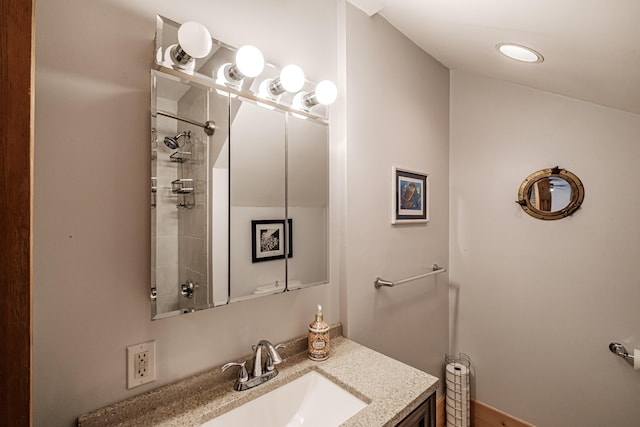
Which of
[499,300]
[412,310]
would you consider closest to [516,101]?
[499,300]

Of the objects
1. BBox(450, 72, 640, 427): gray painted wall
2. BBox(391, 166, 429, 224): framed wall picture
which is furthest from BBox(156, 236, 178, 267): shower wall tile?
BBox(450, 72, 640, 427): gray painted wall

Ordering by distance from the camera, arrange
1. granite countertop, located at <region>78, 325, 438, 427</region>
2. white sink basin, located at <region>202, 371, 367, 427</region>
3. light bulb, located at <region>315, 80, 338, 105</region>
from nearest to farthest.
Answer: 1. granite countertop, located at <region>78, 325, 438, 427</region>
2. white sink basin, located at <region>202, 371, 367, 427</region>
3. light bulb, located at <region>315, 80, 338, 105</region>

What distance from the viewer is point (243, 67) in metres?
0.93

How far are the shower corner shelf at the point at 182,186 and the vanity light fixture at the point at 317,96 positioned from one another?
0.52 metres

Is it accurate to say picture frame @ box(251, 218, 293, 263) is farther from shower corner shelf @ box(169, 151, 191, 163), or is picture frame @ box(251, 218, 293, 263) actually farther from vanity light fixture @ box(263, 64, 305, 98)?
vanity light fixture @ box(263, 64, 305, 98)

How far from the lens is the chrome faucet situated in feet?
3.11

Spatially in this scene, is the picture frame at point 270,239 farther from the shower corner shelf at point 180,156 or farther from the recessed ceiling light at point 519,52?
the recessed ceiling light at point 519,52

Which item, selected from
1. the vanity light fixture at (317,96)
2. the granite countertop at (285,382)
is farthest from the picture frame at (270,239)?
the vanity light fixture at (317,96)

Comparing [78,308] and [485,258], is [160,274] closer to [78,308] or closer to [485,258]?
[78,308]

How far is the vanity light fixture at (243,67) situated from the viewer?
3.03 feet

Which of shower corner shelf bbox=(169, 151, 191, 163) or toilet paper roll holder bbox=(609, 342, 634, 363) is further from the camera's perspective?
toilet paper roll holder bbox=(609, 342, 634, 363)

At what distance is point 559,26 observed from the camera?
95 cm

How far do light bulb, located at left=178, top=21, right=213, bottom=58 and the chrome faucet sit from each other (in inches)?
36.2

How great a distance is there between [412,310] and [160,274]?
4.58 ft
